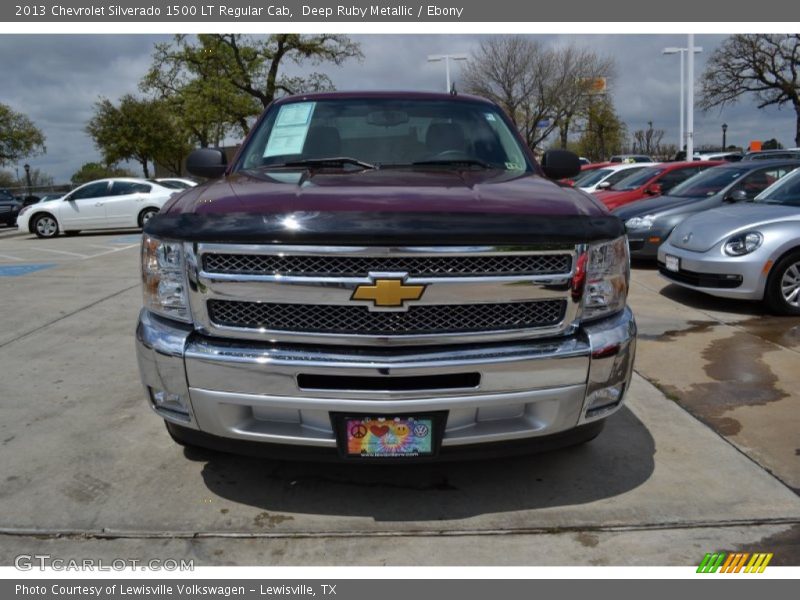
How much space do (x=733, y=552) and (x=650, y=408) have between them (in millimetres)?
1590

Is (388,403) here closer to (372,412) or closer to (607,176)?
(372,412)

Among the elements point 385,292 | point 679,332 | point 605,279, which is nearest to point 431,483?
point 385,292

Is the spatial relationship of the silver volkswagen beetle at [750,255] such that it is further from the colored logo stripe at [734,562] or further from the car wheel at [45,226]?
the car wheel at [45,226]

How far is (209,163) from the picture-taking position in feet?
13.7

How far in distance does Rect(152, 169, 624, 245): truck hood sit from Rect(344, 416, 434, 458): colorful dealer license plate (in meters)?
0.71

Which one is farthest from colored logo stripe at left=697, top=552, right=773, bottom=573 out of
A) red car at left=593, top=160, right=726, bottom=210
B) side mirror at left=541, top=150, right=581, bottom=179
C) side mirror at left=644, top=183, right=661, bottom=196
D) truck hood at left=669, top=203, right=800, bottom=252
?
red car at left=593, top=160, right=726, bottom=210

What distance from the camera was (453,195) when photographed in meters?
2.96

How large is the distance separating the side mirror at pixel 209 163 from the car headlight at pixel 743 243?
4960 millimetres

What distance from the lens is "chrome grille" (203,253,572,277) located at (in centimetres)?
270

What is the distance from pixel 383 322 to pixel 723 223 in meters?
5.47

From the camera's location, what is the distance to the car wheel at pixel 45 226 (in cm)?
1798

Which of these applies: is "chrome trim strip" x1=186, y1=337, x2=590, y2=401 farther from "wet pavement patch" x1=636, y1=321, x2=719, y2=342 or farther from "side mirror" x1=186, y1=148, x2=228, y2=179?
"wet pavement patch" x1=636, y1=321, x2=719, y2=342

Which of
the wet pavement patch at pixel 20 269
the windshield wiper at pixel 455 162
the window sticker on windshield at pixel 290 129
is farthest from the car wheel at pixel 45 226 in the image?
the windshield wiper at pixel 455 162

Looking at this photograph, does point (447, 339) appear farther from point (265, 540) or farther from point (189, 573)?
point (189, 573)
